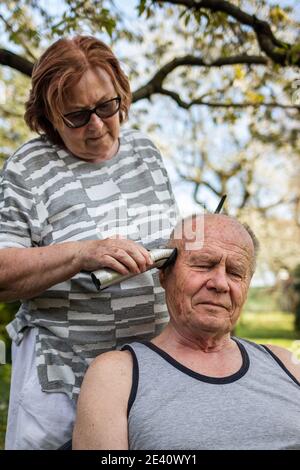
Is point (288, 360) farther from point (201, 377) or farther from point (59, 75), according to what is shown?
point (59, 75)

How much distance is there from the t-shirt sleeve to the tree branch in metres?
2.46

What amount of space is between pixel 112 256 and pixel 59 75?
0.77 meters

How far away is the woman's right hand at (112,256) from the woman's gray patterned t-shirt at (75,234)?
0.21 meters

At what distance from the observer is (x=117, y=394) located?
2010 mm

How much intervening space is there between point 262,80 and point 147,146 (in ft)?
14.6

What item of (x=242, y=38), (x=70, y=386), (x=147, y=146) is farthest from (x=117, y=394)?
(x=242, y=38)

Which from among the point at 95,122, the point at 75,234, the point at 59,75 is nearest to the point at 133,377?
the point at 75,234

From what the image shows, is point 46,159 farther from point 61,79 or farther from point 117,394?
point 117,394

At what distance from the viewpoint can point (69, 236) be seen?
Answer: 88.7 inches

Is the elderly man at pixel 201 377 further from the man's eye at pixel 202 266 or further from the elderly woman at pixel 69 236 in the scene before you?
the elderly woman at pixel 69 236

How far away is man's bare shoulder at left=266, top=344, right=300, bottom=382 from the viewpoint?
2.35 metres

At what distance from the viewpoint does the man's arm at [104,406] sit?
192 centimetres

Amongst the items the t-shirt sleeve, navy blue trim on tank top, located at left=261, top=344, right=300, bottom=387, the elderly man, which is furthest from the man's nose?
the t-shirt sleeve

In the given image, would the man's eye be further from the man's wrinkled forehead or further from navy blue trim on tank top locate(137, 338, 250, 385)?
navy blue trim on tank top locate(137, 338, 250, 385)
